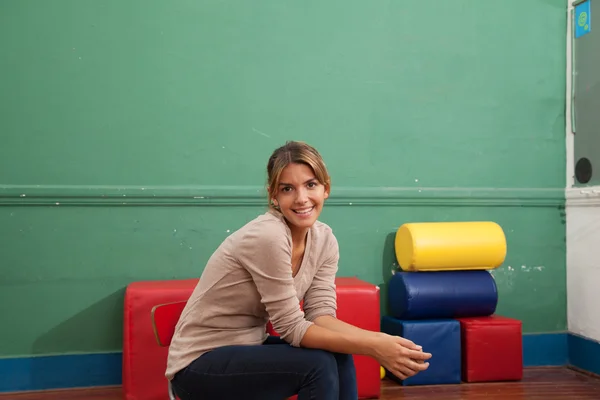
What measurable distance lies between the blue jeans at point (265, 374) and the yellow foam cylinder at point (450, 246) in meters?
1.51

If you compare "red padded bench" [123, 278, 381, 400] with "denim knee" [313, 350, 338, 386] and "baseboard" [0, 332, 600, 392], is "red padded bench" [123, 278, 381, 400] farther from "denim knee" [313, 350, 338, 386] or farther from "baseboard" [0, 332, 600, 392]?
"denim knee" [313, 350, 338, 386]

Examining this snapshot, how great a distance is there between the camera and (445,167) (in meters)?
3.33

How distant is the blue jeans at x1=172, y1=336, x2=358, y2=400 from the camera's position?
1.50m

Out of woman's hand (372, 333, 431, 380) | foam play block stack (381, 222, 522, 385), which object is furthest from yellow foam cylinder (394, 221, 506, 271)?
woman's hand (372, 333, 431, 380)

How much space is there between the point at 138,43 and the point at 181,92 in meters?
0.33

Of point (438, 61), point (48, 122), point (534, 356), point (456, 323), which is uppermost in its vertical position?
point (438, 61)

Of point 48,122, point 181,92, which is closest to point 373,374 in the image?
point 181,92

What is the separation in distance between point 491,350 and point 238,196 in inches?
60.1

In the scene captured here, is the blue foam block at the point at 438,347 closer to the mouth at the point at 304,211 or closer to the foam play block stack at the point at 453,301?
the foam play block stack at the point at 453,301

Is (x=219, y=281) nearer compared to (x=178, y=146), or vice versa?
(x=219, y=281)

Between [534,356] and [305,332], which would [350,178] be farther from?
[305,332]

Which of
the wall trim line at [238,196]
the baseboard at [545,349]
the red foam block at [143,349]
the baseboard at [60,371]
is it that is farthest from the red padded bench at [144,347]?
the baseboard at [545,349]

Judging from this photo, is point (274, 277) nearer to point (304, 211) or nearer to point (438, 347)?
point (304, 211)

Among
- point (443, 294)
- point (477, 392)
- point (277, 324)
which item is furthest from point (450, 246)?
point (277, 324)
